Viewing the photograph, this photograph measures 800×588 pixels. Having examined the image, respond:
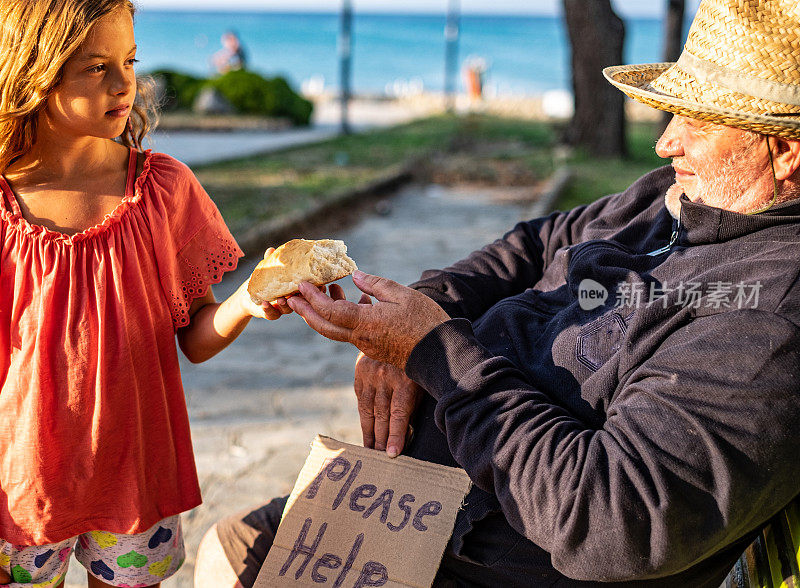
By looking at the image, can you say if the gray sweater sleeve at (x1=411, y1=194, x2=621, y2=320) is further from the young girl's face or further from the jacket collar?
the young girl's face

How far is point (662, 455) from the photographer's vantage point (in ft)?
4.56

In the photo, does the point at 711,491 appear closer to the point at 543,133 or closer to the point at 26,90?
the point at 26,90

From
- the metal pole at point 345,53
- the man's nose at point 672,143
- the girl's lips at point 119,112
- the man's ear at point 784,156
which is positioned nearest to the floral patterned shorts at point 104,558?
the girl's lips at point 119,112

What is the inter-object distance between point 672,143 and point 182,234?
3.92 ft

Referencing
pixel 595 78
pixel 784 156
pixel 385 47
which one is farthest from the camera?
pixel 385 47

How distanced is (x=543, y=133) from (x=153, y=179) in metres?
14.8

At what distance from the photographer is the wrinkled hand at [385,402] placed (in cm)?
191

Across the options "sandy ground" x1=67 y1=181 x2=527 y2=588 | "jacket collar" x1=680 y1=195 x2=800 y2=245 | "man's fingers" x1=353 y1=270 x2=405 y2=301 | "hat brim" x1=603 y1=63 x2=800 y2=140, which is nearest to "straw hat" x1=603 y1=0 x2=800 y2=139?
"hat brim" x1=603 y1=63 x2=800 y2=140

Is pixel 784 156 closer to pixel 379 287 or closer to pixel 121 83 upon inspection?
pixel 379 287

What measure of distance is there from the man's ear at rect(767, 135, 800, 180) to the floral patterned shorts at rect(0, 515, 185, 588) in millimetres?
1675

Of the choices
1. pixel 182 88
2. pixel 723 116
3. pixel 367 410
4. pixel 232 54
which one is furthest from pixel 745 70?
pixel 232 54

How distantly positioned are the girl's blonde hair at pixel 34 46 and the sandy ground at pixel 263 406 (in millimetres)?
1740

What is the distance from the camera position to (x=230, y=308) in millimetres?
1991

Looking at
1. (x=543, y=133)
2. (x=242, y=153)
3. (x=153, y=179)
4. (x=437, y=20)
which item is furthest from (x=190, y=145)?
(x=437, y=20)
